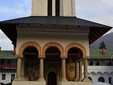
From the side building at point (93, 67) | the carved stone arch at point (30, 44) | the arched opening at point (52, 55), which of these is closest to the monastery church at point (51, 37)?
the carved stone arch at point (30, 44)

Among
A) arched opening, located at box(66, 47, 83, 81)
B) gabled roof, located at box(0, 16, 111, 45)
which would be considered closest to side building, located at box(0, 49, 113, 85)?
arched opening, located at box(66, 47, 83, 81)

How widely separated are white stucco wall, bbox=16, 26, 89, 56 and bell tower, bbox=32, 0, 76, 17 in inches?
149

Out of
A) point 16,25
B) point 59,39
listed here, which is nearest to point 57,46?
point 59,39

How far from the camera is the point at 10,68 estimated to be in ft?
172

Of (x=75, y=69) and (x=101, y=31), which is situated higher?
(x=101, y=31)

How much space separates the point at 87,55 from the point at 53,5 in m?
6.69

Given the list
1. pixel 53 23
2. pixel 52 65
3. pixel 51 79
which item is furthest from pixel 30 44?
pixel 51 79

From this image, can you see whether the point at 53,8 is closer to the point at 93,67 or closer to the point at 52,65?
the point at 52,65

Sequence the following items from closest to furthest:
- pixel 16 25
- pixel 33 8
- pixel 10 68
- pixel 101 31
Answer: pixel 16 25, pixel 101 31, pixel 33 8, pixel 10 68

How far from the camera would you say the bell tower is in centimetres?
2414

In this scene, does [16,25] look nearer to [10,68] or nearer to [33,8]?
[33,8]

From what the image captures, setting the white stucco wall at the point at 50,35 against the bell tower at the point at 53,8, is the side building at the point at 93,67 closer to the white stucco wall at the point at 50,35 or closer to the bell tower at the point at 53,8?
the bell tower at the point at 53,8

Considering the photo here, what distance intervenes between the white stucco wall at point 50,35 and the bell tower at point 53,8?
3.79 m

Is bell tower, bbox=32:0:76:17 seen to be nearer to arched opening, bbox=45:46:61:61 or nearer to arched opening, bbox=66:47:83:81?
arched opening, bbox=45:46:61:61
